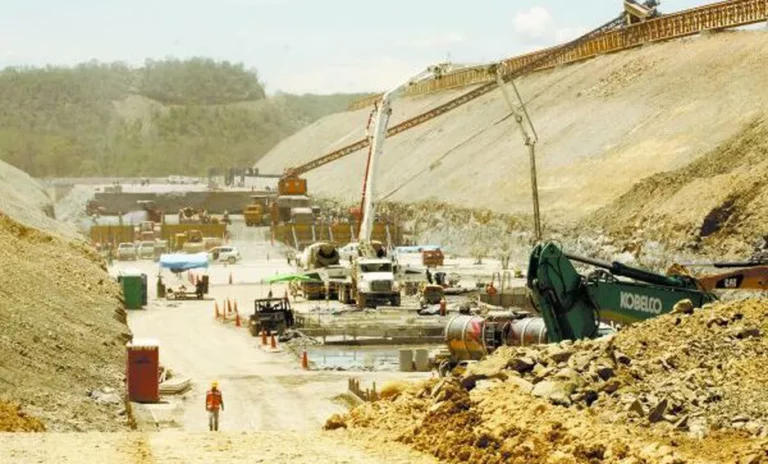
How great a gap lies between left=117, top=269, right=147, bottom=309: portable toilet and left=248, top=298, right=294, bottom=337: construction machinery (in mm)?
9689

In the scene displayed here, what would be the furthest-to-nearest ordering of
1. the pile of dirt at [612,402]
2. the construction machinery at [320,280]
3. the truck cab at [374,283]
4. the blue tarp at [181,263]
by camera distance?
the blue tarp at [181,263]
the construction machinery at [320,280]
the truck cab at [374,283]
the pile of dirt at [612,402]

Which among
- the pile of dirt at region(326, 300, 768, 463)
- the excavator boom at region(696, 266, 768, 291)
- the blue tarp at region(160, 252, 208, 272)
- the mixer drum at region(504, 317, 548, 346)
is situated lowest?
the blue tarp at region(160, 252, 208, 272)

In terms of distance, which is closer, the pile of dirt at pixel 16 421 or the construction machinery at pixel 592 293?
the pile of dirt at pixel 16 421

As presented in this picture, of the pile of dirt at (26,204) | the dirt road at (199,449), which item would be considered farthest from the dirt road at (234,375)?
the dirt road at (199,449)

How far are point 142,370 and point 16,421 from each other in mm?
9302

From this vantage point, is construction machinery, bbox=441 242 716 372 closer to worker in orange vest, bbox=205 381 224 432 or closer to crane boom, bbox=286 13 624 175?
Result: worker in orange vest, bbox=205 381 224 432

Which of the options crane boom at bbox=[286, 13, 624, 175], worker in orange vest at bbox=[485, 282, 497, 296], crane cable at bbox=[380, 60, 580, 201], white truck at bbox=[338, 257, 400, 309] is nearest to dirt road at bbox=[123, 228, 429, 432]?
white truck at bbox=[338, 257, 400, 309]

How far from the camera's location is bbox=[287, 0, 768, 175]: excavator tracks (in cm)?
9850

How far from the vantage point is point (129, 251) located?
279 ft

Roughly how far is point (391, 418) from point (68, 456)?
12.8ft

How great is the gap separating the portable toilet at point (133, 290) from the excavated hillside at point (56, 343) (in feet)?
31.7

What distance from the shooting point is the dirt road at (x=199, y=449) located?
17.7m

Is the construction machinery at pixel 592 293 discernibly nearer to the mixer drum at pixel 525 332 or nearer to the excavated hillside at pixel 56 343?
the mixer drum at pixel 525 332

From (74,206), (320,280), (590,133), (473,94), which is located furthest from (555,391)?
(473,94)
